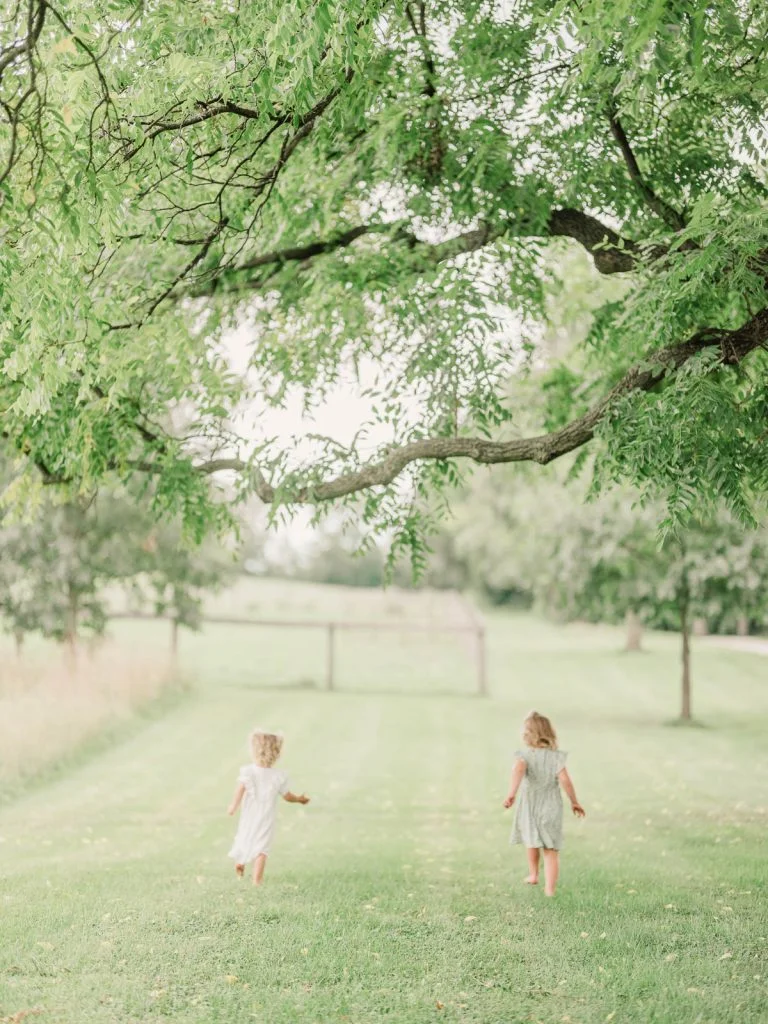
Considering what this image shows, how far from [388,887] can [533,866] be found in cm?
110

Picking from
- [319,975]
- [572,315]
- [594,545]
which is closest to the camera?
[319,975]

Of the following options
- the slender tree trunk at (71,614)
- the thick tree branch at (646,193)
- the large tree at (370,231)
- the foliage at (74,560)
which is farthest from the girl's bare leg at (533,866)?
the slender tree trunk at (71,614)

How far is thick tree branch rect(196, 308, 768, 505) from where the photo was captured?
680 centimetres

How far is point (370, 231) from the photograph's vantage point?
27.8ft

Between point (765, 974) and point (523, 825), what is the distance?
2092 millimetres

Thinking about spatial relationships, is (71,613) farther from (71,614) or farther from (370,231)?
(370,231)

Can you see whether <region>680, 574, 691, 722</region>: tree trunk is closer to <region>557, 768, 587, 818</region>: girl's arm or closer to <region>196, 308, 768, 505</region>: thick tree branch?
<region>557, 768, 587, 818</region>: girl's arm

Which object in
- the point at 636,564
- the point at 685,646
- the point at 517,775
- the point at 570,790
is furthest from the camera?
the point at 685,646

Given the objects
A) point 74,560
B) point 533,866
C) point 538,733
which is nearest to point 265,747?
point 538,733

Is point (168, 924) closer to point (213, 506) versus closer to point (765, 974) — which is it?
point (213, 506)

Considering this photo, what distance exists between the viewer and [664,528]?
6.00 metres


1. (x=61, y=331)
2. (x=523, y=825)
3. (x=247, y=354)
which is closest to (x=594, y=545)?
(x=247, y=354)

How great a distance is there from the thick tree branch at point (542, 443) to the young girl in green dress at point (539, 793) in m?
1.98

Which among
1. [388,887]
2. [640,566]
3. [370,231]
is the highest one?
[370,231]
